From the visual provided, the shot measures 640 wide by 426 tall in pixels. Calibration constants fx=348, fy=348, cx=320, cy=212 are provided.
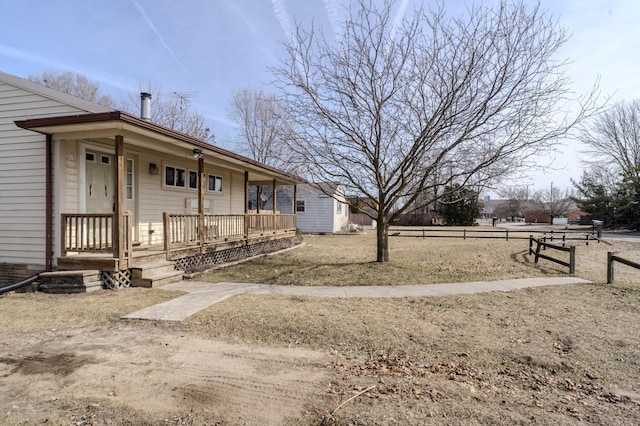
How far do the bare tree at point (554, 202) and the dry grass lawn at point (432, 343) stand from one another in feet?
179

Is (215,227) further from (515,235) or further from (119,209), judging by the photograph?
(515,235)

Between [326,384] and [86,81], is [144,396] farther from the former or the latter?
[86,81]

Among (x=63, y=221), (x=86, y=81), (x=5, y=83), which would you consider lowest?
(x=63, y=221)

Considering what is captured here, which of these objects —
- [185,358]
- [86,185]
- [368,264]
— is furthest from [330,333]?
[86,185]

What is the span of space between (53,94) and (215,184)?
241 inches

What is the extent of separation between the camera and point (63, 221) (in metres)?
7.40

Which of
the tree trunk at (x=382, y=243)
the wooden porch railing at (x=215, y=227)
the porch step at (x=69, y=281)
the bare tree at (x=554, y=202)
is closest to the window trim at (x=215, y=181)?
the wooden porch railing at (x=215, y=227)

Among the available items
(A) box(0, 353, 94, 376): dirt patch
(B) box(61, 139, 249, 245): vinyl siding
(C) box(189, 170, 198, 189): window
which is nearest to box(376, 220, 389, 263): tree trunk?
(B) box(61, 139, 249, 245): vinyl siding

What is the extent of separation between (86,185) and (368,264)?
7.57 meters

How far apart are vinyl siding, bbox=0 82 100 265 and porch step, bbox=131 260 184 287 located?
2.13m

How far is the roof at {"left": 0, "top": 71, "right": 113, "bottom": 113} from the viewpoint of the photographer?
755 centimetres

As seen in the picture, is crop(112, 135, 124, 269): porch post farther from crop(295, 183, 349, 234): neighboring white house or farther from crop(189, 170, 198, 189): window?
crop(295, 183, 349, 234): neighboring white house

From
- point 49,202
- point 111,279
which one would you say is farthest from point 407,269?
point 49,202

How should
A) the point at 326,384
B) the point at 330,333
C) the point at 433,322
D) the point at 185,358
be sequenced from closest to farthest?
the point at 326,384 < the point at 185,358 < the point at 330,333 < the point at 433,322
